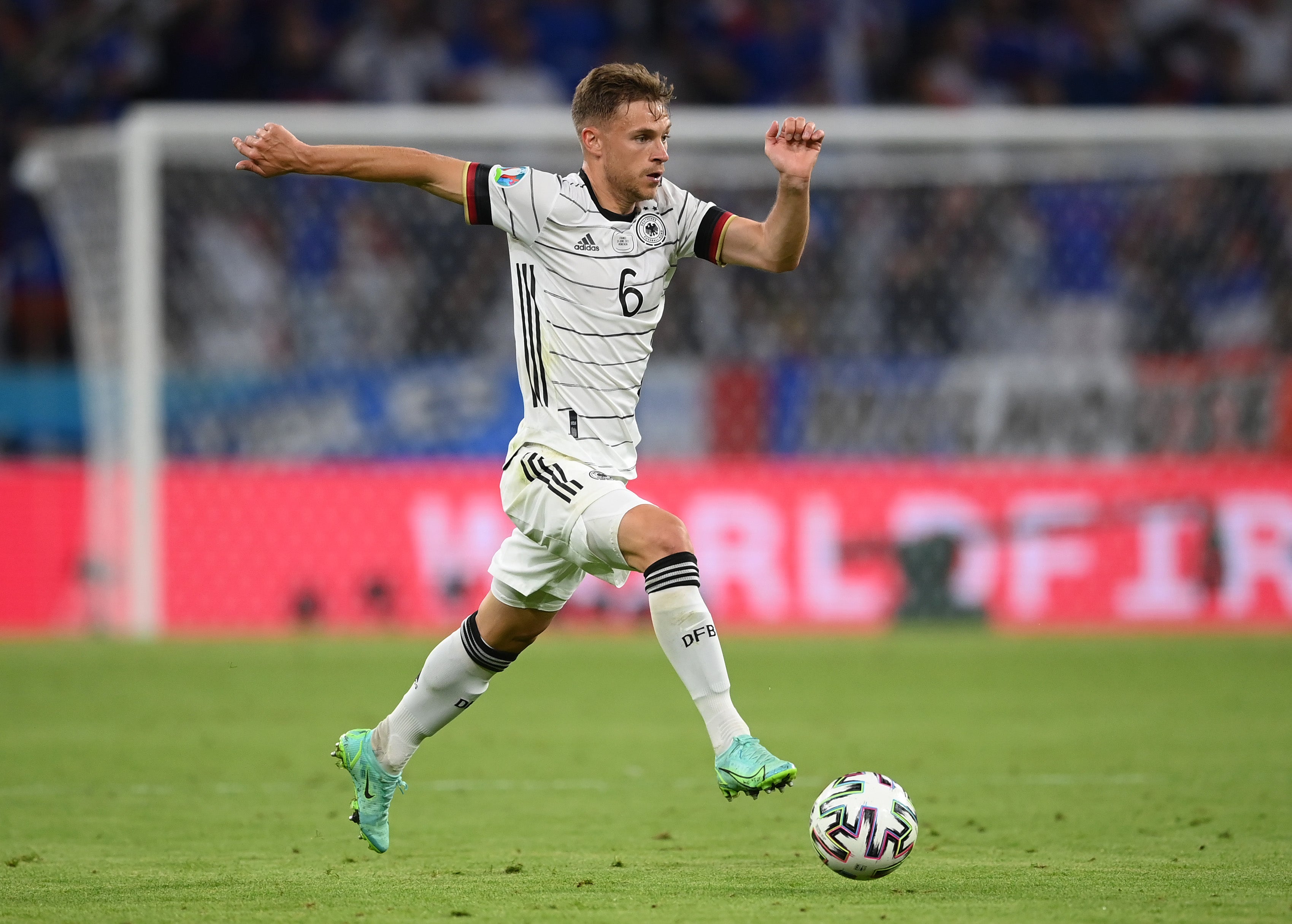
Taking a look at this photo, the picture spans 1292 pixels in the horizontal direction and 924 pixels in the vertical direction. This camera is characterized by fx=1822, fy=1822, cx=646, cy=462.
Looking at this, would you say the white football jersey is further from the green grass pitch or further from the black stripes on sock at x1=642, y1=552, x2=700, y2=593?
the green grass pitch

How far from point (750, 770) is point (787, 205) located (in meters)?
1.66

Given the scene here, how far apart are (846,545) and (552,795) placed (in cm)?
618

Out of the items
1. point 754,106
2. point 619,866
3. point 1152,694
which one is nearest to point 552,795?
point 619,866

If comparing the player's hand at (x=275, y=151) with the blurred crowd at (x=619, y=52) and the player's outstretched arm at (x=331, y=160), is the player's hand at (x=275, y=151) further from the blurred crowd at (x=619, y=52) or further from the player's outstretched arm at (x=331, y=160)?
the blurred crowd at (x=619, y=52)

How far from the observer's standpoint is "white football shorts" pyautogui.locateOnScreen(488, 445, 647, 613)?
505 centimetres

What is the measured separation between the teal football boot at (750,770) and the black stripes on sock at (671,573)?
0.45m

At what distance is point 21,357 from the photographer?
14406 mm

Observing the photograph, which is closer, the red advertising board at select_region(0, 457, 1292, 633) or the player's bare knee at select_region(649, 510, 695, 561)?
the player's bare knee at select_region(649, 510, 695, 561)

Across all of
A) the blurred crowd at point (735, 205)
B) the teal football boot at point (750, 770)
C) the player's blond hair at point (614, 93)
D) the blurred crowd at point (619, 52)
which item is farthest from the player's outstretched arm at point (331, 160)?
the blurred crowd at point (619, 52)

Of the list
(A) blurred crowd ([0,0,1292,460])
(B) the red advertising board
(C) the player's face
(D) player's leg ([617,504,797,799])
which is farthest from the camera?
(A) blurred crowd ([0,0,1292,460])

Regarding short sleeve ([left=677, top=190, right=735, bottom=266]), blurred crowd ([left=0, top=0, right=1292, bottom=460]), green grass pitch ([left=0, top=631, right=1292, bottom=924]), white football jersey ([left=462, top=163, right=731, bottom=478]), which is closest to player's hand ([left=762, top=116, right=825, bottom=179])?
short sleeve ([left=677, top=190, right=735, bottom=266])

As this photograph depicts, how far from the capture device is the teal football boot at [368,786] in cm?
541

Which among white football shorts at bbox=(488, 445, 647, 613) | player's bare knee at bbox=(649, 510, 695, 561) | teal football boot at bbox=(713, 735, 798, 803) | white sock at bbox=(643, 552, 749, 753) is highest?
white football shorts at bbox=(488, 445, 647, 613)

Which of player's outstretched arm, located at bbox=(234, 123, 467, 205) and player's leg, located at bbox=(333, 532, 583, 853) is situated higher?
player's outstretched arm, located at bbox=(234, 123, 467, 205)
